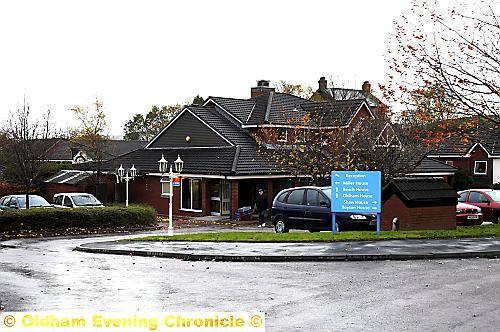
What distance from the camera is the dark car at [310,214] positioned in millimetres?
24750

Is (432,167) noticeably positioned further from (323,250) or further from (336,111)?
(323,250)

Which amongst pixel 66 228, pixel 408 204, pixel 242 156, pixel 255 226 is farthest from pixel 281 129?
pixel 408 204

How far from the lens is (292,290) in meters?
13.3

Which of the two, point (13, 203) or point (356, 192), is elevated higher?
point (356, 192)

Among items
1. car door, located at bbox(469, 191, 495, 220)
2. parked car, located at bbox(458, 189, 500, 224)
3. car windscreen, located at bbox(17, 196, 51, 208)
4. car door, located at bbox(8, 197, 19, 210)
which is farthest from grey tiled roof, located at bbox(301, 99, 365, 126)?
car door, located at bbox(8, 197, 19, 210)

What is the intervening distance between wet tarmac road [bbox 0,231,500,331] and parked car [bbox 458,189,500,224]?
16.8 meters

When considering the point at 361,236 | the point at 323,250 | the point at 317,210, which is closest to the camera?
the point at 323,250

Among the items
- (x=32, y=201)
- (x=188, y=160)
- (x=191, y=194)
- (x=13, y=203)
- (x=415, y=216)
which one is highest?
(x=188, y=160)

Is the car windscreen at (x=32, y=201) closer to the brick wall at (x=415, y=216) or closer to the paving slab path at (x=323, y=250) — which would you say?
the paving slab path at (x=323, y=250)

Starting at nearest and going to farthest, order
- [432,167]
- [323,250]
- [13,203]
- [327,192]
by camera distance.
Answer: [323,250], [327,192], [13,203], [432,167]

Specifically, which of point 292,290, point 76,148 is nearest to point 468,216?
point 292,290

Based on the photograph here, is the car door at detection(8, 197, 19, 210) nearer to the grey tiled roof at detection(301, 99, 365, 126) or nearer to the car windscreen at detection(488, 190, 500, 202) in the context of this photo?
the grey tiled roof at detection(301, 99, 365, 126)

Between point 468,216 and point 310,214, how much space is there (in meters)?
7.91

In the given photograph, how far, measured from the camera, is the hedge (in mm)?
31234
